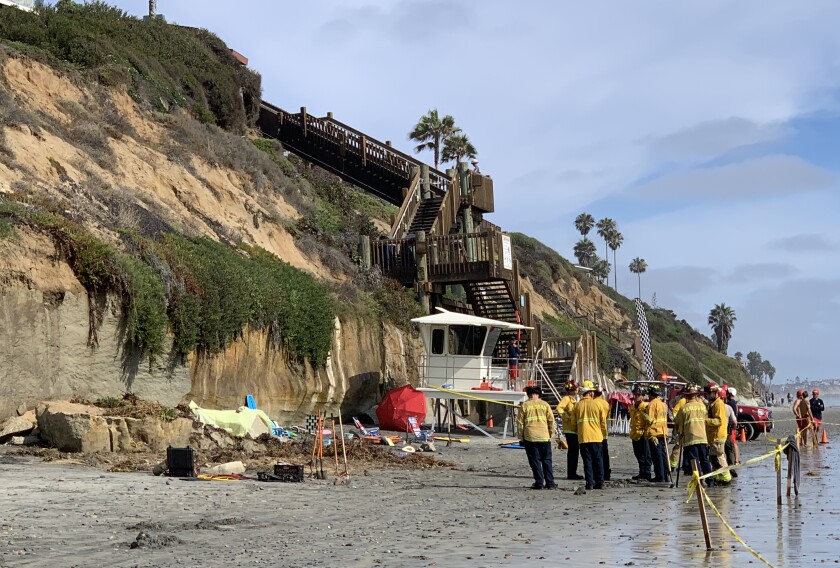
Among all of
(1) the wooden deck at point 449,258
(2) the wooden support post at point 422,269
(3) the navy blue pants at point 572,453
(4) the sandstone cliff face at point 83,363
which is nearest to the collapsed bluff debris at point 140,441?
(4) the sandstone cliff face at point 83,363

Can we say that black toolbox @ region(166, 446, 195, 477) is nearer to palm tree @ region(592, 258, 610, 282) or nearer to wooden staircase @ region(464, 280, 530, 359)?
wooden staircase @ region(464, 280, 530, 359)

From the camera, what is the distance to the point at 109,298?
A: 2112cm

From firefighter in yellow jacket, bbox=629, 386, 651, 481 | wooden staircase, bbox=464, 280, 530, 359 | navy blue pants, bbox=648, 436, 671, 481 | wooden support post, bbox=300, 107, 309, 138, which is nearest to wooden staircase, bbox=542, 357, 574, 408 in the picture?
wooden staircase, bbox=464, 280, 530, 359

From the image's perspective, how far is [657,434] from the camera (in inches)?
720

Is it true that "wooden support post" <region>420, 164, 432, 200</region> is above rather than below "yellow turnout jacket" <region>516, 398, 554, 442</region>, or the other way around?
above

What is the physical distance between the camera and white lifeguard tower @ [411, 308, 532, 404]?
99.4ft

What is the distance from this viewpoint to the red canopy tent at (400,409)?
94.0 feet

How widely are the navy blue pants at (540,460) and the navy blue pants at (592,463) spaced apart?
541 mm

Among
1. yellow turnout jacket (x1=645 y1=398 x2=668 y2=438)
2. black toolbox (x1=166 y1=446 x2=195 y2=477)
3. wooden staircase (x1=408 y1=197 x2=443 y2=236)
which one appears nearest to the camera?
black toolbox (x1=166 y1=446 x2=195 y2=477)

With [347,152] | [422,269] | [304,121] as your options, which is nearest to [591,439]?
[422,269]

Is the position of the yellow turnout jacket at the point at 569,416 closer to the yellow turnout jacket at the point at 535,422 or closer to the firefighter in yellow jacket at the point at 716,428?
the yellow turnout jacket at the point at 535,422

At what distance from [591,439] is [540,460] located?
86cm

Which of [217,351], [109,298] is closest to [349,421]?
[217,351]

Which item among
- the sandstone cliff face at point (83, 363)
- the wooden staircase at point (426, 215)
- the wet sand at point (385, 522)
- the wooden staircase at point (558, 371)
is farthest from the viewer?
the wooden staircase at point (426, 215)
